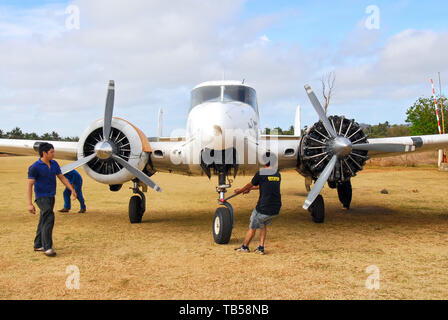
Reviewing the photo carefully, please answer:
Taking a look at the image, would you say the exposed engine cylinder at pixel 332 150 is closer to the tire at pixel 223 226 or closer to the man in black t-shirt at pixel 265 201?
the man in black t-shirt at pixel 265 201

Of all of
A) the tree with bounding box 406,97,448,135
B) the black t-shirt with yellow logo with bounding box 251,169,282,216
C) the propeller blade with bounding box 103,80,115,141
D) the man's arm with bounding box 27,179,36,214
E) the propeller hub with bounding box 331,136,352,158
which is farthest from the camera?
the tree with bounding box 406,97,448,135

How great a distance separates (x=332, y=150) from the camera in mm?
8094

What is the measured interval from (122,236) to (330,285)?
4.91 m

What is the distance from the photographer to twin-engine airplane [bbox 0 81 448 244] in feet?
23.2

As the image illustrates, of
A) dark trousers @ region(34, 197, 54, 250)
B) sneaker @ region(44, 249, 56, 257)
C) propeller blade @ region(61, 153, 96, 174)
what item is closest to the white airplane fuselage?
propeller blade @ region(61, 153, 96, 174)

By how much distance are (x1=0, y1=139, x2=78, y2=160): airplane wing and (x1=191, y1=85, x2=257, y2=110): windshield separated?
3.75 meters

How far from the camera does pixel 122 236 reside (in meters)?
7.86

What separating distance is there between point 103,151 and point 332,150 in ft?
17.1

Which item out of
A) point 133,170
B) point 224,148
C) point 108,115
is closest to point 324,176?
point 224,148

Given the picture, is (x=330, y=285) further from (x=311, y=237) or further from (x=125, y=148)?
(x=125, y=148)

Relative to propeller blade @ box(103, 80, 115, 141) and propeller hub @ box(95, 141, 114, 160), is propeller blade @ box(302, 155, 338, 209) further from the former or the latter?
propeller blade @ box(103, 80, 115, 141)

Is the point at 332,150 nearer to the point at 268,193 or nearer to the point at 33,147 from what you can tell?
the point at 268,193

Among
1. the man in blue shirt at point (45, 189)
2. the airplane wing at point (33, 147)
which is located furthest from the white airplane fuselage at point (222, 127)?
the man in blue shirt at point (45, 189)
